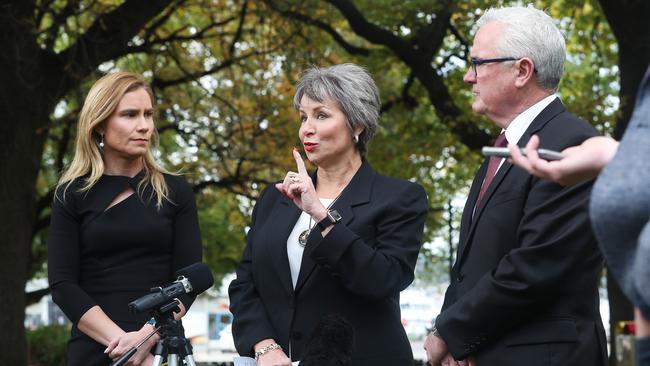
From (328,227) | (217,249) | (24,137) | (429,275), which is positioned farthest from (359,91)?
(429,275)

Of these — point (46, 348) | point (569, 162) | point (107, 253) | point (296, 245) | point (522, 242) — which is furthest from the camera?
point (46, 348)

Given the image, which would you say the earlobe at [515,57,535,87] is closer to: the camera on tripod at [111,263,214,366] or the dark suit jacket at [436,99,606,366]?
the dark suit jacket at [436,99,606,366]

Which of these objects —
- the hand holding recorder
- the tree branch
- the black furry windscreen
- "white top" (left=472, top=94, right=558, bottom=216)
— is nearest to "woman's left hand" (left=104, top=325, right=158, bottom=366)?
the black furry windscreen

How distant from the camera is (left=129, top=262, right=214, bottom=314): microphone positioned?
165 inches

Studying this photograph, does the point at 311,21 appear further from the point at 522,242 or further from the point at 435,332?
the point at 522,242

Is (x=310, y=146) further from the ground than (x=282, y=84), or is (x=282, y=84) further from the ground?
(x=282, y=84)

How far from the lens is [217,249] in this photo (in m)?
25.5

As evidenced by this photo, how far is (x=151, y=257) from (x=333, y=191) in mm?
1041

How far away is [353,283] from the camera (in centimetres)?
426

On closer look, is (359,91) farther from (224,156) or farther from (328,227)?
(224,156)

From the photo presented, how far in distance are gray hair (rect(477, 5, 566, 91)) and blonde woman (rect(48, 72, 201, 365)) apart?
81.8 inches

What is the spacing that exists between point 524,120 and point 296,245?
4.03 feet

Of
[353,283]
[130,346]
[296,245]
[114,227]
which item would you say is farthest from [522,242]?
[114,227]

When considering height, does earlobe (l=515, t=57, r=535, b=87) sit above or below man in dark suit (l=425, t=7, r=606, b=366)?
above
